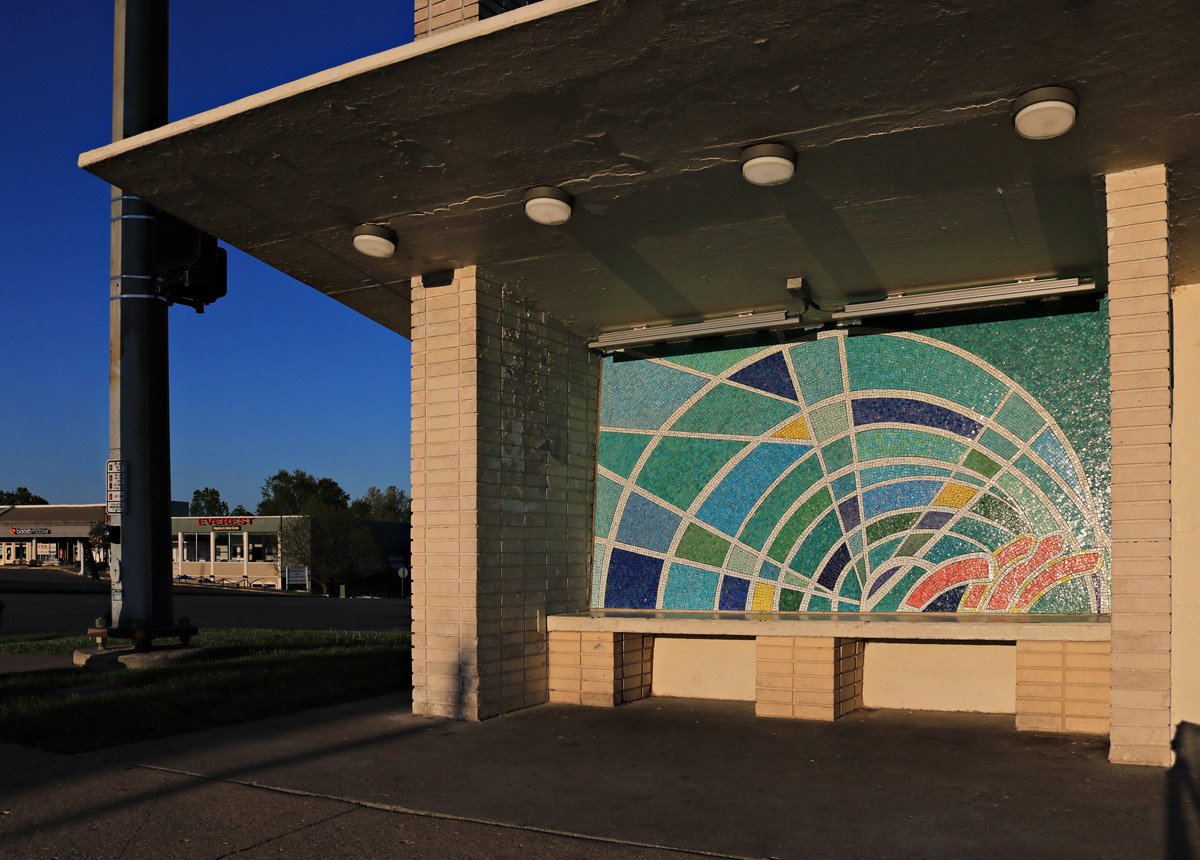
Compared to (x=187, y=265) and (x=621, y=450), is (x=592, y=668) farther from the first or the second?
(x=187, y=265)

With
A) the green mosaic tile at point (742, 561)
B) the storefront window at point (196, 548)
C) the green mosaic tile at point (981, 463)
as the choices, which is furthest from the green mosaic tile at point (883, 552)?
the storefront window at point (196, 548)

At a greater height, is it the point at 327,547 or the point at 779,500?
the point at 779,500

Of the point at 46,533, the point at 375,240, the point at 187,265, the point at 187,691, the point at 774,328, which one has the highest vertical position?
the point at 187,265

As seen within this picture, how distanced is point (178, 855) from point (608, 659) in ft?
14.6

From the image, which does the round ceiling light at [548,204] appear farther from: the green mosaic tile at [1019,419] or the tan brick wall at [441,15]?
the green mosaic tile at [1019,419]

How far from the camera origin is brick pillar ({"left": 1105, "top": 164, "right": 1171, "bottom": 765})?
5996 millimetres

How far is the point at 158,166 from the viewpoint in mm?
6363

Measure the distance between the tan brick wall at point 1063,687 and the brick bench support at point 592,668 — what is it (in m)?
3.16

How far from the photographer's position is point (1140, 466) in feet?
20.1

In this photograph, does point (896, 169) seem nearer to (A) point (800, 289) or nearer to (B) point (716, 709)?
(A) point (800, 289)

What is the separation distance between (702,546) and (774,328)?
2117 millimetres

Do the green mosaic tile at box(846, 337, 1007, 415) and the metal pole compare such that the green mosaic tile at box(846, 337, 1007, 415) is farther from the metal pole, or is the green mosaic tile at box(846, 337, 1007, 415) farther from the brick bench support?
the metal pole

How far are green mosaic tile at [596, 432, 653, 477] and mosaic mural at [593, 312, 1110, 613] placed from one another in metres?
0.02

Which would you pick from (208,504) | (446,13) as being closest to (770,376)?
(446,13)
